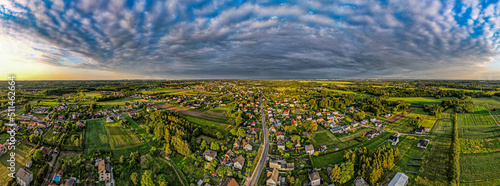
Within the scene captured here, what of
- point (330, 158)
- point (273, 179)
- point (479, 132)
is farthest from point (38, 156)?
point (479, 132)

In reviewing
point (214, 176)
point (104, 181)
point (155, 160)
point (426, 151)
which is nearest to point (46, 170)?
point (104, 181)

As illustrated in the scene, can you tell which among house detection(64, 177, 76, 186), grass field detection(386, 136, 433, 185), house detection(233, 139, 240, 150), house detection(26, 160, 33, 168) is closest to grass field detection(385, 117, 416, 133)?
grass field detection(386, 136, 433, 185)

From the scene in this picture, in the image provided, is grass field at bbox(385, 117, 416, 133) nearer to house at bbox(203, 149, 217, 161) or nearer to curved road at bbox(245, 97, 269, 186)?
curved road at bbox(245, 97, 269, 186)

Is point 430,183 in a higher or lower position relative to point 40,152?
lower

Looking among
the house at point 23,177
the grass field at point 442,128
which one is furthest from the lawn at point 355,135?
the house at point 23,177

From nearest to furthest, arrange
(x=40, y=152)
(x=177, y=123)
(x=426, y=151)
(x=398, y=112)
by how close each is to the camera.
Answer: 1. (x=40, y=152)
2. (x=426, y=151)
3. (x=177, y=123)
4. (x=398, y=112)

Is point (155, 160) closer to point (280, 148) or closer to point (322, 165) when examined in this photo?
point (280, 148)
